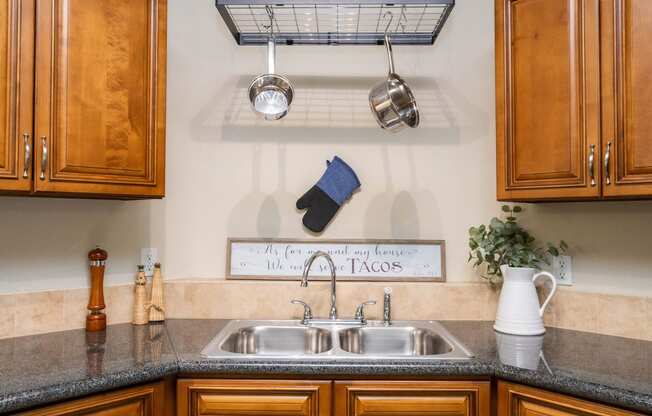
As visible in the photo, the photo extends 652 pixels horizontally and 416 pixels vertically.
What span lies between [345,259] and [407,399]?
2.43 ft

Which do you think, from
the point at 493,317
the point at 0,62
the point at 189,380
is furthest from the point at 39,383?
the point at 493,317

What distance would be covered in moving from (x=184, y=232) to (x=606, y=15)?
1761 mm

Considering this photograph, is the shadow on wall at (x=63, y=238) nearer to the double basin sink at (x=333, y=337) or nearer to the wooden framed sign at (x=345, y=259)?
the wooden framed sign at (x=345, y=259)

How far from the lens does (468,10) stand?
210 cm

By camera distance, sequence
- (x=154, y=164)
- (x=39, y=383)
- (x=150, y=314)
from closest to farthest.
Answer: (x=39, y=383) < (x=154, y=164) < (x=150, y=314)

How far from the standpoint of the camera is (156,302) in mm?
1899

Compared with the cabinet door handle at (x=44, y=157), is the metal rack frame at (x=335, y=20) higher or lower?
higher

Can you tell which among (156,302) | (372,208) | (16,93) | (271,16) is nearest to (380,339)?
(372,208)

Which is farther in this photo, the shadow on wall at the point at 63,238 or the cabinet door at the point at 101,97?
the shadow on wall at the point at 63,238

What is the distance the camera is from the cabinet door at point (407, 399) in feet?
4.64

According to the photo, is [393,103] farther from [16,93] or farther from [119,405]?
[119,405]

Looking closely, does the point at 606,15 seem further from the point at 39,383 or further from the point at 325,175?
the point at 39,383

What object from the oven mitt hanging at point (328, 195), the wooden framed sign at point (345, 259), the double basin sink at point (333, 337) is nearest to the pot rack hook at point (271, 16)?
the oven mitt hanging at point (328, 195)

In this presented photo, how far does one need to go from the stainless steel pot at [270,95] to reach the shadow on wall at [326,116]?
302 millimetres
